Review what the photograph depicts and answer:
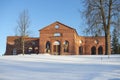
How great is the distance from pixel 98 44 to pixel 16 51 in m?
23.4

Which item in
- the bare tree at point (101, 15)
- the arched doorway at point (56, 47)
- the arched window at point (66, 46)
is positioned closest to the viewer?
the bare tree at point (101, 15)

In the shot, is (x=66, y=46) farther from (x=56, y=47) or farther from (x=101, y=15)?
(x=101, y=15)

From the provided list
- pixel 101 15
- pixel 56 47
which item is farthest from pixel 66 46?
pixel 101 15

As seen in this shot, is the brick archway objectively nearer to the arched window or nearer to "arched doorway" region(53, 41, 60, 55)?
"arched doorway" region(53, 41, 60, 55)

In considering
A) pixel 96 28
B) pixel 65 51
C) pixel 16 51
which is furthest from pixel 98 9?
pixel 16 51

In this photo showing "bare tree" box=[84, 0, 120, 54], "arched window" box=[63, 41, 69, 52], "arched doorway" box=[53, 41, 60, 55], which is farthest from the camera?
"arched window" box=[63, 41, 69, 52]

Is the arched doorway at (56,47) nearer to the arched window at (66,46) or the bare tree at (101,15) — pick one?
the arched window at (66,46)

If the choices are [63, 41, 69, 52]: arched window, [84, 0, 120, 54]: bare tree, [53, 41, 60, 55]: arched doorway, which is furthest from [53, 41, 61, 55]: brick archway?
[84, 0, 120, 54]: bare tree

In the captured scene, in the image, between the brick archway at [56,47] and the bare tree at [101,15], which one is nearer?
the bare tree at [101,15]

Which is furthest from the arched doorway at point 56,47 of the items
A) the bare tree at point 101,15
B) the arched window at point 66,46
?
the bare tree at point 101,15

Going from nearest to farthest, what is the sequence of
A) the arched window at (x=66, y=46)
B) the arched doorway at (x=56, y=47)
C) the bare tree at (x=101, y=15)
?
the bare tree at (x=101, y=15) → the arched doorway at (x=56, y=47) → the arched window at (x=66, y=46)

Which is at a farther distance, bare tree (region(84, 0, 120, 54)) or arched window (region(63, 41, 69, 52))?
arched window (region(63, 41, 69, 52))

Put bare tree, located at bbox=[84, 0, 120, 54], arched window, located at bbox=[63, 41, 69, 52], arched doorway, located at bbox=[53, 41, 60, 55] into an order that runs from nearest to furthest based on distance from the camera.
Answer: bare tree, located at bbox=[84, 0, 120, 54] → arched doorway, located at bbox=[53, 41, 60, 55] → arched window, located at bbox=[63, 41, 69, 52]

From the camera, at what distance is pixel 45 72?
1336 cm
